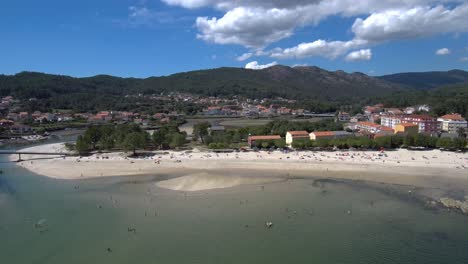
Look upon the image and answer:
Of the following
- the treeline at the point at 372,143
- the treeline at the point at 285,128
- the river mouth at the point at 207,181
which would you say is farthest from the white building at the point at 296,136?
the river mouth at the point at 207,181

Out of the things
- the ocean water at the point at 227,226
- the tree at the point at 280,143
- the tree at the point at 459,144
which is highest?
the tree at the point at 280,143

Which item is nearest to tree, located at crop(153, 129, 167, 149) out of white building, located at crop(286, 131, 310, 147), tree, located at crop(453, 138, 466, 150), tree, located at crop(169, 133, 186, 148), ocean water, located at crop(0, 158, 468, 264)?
tree, located at crop(169, 133, 186, 148)

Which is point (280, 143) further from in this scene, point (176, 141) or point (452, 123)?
point (452, 123)

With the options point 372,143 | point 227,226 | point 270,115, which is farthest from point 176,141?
point 270,115

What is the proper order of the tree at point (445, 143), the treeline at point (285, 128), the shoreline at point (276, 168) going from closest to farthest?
the shoreline at point (276, 168) → the tree at point (445, 143) → the treeline at point (285, 128)

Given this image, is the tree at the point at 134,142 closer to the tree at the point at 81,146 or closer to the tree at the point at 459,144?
the tree at the point at 81,146

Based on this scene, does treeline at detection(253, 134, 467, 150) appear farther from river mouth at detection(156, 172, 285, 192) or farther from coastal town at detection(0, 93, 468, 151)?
river mouth at detection(156, 172, 285, 192)

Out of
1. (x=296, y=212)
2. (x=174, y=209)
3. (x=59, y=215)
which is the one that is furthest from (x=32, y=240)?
(x=296, y=212)
